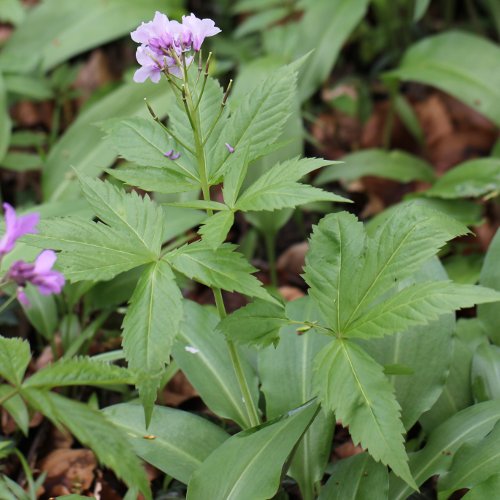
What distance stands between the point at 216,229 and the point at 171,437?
0.76 meters

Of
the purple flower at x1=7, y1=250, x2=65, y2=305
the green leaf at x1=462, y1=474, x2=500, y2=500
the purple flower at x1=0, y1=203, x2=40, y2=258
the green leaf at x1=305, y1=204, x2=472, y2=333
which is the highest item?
the purple flower at x1=0, y1=203, x2=40, y2=258

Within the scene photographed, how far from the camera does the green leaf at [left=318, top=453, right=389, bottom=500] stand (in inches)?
70.4

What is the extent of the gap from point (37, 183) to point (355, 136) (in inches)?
68.6

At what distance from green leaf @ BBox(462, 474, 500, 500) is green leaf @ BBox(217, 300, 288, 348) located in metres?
0.56

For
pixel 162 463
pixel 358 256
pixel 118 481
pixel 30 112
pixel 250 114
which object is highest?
pixel 30 112

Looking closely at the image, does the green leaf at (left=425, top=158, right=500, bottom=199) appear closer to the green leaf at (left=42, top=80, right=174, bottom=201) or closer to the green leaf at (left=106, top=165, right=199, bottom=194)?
the green leaf at (left=42, top=80, right=174, bottom=201)

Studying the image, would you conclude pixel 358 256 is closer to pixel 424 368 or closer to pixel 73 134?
pixel 424 368

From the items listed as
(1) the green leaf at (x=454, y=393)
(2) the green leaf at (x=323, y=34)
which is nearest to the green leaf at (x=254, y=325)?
(1) the green leaf at (x=454, y=393)

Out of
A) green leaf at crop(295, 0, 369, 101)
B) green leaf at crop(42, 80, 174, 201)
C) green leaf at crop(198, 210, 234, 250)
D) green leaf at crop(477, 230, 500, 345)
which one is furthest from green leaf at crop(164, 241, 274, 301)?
green leaf at crop(295, 0, 369, 101)

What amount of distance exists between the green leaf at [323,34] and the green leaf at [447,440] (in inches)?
71.3

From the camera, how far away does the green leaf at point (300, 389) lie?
196 centimetres

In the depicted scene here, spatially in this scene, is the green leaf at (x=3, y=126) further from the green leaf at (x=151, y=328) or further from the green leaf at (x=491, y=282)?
the green leaf at (x=491, y=282)

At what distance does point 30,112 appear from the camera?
4.16 meters

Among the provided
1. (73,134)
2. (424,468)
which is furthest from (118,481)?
(73,134)
